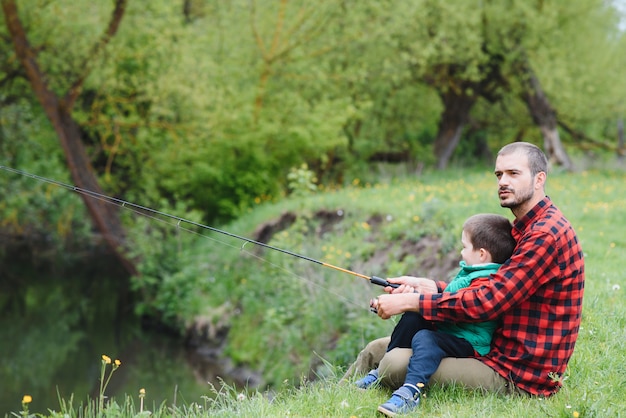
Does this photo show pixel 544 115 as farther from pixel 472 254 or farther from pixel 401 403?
pixel 401 403

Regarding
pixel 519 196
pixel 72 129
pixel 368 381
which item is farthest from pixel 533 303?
pixel 72 129

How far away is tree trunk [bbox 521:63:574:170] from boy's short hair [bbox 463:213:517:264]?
17226mm

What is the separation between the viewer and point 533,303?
3572 millimetres

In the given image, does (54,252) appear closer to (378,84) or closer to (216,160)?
(216,160)

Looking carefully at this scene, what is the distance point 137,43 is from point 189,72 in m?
1.58

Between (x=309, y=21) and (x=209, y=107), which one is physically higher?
(x=309, y=21)

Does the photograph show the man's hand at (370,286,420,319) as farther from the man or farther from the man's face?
the man's face

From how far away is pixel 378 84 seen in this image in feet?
68.6

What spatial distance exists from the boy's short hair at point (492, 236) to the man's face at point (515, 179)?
24 cm

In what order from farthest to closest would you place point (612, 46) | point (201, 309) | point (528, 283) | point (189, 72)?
point (612, 46) < point (189, 72) < point (201, 309) < point (528, 283)

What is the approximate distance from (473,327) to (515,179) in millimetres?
854

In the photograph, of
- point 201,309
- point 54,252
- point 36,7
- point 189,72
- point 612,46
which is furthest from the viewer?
point 612,46

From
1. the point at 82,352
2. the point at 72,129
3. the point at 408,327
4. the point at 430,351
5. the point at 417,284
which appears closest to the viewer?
the point at 430,351

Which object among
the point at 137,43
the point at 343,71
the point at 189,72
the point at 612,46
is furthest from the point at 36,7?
the point at 612,46
